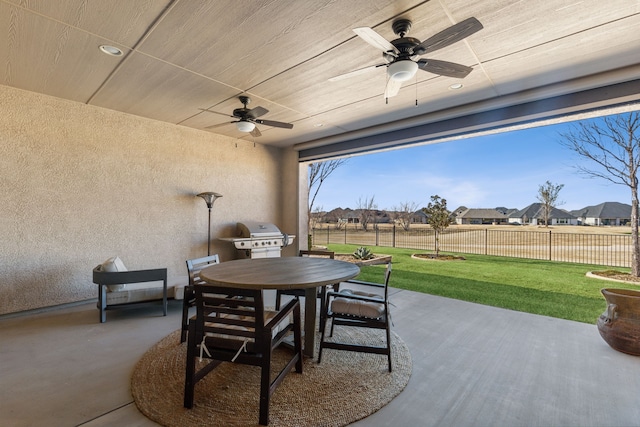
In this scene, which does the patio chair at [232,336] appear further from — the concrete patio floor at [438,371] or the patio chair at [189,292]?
the patio chair at [189,292]

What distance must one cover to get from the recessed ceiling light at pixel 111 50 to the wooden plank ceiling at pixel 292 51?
0.07m

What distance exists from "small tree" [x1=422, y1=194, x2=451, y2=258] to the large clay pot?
5025 millimetres

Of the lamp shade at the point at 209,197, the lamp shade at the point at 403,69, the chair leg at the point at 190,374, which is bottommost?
the chair leg at the point at 190,374

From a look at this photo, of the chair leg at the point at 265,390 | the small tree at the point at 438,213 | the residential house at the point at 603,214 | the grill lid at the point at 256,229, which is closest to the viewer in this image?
the chair leg at the point at 265,390

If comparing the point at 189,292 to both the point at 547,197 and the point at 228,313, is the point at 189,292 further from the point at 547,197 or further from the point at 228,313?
the point at 547,197

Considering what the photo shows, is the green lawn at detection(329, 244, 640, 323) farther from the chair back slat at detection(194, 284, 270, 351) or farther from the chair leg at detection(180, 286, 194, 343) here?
the chair back slat at detection(194, 284, 270, 351)

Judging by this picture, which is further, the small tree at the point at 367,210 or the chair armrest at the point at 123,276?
the small tree at the point at 367,210

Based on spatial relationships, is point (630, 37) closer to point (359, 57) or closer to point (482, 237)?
point (359, 57)

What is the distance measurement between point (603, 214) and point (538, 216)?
6.48 ft

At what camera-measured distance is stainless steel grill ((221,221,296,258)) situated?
5164 mm

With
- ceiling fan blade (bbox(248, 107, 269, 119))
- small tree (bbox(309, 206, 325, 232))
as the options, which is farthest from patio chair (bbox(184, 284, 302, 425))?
small tree (bbox(309, 206, 325, 232))

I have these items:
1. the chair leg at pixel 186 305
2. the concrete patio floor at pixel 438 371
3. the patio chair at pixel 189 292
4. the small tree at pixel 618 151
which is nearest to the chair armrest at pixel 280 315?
the concrete patio floor at pixel 438 371

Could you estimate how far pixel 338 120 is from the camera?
4562mm

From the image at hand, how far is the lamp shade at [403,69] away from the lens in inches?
84.8
